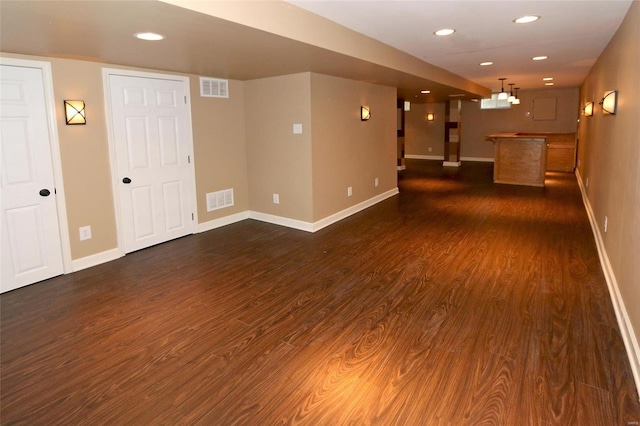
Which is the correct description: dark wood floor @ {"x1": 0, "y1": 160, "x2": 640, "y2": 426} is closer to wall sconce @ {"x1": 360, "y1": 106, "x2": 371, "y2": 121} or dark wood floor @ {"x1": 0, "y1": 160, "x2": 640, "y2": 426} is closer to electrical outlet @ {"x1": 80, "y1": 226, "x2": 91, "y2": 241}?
electrical outlet @ {"x1": 80, "y1": 226, "x2": 91, "y2": 241}

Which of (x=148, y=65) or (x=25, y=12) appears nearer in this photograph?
(x=25, y=12)

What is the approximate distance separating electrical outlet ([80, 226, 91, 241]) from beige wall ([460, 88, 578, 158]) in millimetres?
12723

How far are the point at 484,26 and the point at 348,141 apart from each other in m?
2.75

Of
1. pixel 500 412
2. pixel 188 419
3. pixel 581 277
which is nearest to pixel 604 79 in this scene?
pixel 581 277

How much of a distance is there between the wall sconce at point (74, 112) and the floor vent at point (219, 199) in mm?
1961

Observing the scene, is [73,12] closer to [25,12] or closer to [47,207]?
[25,12]

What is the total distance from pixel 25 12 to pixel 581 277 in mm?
4851

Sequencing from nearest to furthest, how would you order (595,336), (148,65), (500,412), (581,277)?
(500,412) < (595,336) < (581,277) < (148,65)

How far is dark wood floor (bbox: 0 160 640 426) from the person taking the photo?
2.17 metres

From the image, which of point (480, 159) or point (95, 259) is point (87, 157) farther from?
point (480, 159)

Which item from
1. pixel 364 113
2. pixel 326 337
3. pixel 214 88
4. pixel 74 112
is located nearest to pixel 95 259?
pixel 74 112

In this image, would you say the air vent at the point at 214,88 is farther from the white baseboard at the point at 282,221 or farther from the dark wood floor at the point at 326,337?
the dark wood floor at the point at 326,337

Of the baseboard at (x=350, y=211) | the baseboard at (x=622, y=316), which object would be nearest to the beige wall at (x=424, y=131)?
the baseboard at (x=350, y=211)

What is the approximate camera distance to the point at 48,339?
2904 millimetres
